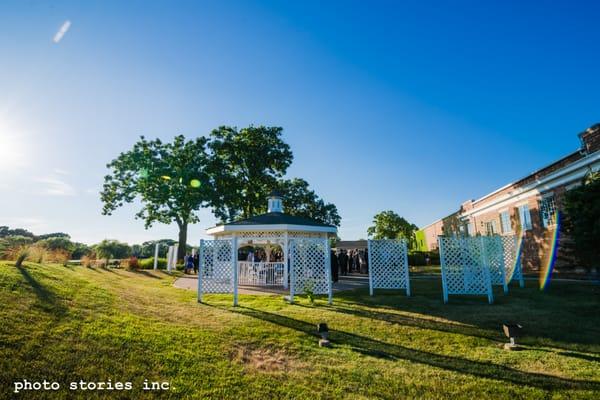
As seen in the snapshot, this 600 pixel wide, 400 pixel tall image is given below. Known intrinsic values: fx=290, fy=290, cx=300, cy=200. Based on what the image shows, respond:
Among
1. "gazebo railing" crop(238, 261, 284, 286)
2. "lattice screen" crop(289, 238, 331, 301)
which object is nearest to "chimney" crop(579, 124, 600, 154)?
"lattice screen" crop(289, 238, 331, 301)

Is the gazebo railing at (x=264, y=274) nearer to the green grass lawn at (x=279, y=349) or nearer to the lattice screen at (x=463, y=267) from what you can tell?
the green grass lawn at (x=279, y=349)

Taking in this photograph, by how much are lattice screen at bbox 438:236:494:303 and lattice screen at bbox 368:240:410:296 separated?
133 cm

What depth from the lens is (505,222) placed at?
62.1ft

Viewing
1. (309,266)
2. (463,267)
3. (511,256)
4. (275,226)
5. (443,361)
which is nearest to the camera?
(443,361)

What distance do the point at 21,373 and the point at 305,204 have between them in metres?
27.0

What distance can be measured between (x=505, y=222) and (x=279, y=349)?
19.6 metres

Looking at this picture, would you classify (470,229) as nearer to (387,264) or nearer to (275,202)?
(275,202)

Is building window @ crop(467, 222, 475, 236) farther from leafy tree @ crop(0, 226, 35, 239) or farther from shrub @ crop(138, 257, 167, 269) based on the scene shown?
leafy tree @ crop(0, 226, 35, 239)

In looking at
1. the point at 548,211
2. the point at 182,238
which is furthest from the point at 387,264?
the point at 182,238

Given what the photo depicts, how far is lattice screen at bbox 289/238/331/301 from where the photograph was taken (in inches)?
→ 371

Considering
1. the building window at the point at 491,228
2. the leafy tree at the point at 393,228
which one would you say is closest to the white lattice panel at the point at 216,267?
the building window at the point at 491,228

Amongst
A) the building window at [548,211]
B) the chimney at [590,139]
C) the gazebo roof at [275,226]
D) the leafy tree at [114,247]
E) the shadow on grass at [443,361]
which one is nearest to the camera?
the shadow on grass at [443,361]

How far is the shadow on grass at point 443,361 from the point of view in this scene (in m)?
3.86

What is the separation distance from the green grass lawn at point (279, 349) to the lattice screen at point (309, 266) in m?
1.70
